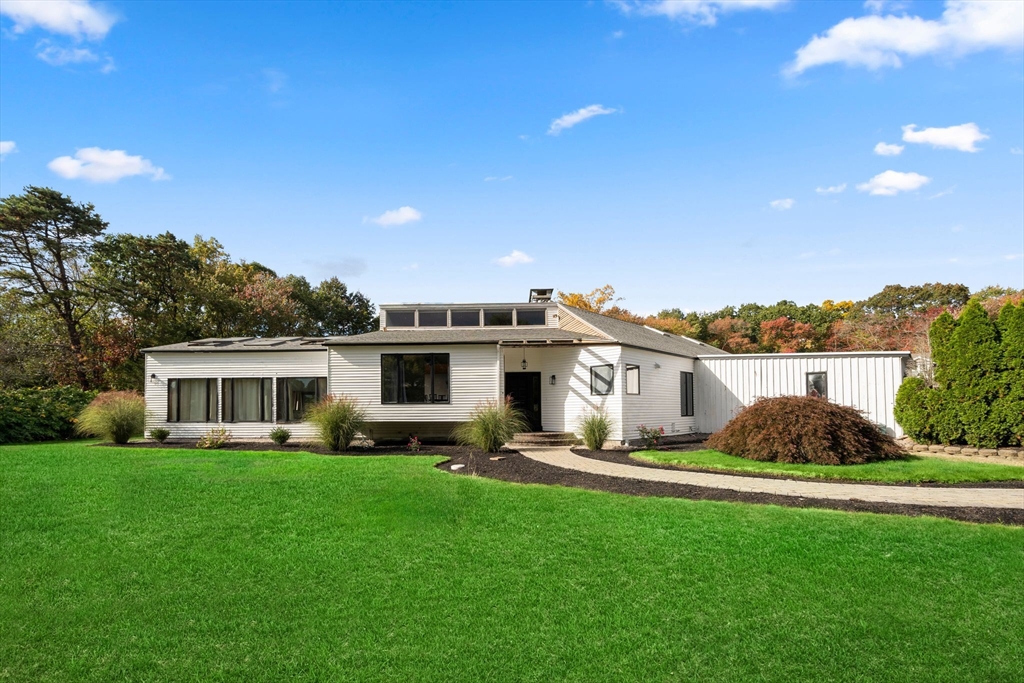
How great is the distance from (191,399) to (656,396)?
14.3 meters

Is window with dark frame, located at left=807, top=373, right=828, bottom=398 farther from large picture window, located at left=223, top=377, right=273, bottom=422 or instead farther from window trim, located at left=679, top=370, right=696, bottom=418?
large picture window, located at left=223, top=377, right=273, bottom=422

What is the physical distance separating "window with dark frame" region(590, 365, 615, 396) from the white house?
0.05 meters

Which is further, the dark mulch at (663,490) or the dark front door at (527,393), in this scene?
the dark front door at (527,393)

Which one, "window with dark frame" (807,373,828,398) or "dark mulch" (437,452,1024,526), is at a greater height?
"window with dark frame" (807,373,828,398)

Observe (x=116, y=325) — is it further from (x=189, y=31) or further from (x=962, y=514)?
(x=962, y=514)

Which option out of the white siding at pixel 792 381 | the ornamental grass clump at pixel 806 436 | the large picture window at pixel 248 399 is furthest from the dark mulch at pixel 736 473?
the large picture window at pixel 248 399

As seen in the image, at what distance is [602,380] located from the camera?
17328 mm

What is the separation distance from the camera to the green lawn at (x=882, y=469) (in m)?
11.0

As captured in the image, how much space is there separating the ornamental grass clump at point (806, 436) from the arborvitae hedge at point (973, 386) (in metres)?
2.44

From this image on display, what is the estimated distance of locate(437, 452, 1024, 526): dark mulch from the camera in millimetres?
7934

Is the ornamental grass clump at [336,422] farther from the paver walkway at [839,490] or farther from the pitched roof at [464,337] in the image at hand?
the paver walkway at [839,490]

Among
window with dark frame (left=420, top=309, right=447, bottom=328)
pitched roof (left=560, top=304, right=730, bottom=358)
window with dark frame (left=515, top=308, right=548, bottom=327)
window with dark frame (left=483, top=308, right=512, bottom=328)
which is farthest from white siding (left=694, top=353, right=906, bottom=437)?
window with dark frame (left=420, top=309, right=447, bottom=328)

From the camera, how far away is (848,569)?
5.98 meters

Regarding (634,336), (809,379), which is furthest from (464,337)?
(809,379)
